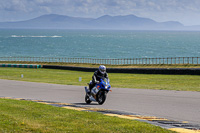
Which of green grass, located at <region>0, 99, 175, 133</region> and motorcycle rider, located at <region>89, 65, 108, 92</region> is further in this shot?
motorcycle rider, located at <region>89, 65, 108, 92</region>

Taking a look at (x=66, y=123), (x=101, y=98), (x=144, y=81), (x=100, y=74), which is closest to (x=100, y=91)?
(x=101, y=98)

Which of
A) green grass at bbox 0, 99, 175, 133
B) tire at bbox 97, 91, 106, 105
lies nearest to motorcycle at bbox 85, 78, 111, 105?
tire at bbox 97, 91, 106, 105

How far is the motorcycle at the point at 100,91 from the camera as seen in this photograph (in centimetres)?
1569

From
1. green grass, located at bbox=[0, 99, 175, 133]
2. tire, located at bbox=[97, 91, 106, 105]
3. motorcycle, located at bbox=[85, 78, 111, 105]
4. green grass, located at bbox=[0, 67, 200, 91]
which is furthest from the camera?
green grass, located at bbox=[0, 67, 200, 91]

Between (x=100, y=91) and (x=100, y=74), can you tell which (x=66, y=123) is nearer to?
(x=100, y=74)

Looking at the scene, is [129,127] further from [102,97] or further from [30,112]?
[102,97]

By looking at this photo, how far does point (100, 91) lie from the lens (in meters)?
16.2

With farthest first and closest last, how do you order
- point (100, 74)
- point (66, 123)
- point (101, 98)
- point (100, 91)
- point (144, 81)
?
point (144, 81) < point (101, 98) < point (100, 91) < point (100, 74) < point (66, 123)

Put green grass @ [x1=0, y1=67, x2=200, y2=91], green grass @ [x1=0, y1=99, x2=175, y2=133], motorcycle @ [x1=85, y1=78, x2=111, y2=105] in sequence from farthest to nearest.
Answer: green grass @ [x1=0, y1=67, x2=200, y2=91] < motorcycle @ [x1=85, y1=78, x2=111, y2=105] < green grass @ [x1=0, y1=99, x2=175, y2=133]

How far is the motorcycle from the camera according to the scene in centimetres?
1569

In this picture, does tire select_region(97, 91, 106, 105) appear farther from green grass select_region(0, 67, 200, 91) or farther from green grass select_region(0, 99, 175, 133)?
green grass select_region(0, 67, 200, 91)

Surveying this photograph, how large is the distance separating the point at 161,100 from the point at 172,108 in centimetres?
271

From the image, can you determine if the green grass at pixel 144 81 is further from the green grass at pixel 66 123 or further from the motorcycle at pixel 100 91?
the green grass at pixel 66 123

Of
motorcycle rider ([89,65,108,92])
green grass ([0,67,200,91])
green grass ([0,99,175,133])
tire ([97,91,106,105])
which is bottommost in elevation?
green grass ([0,67,200,91])
